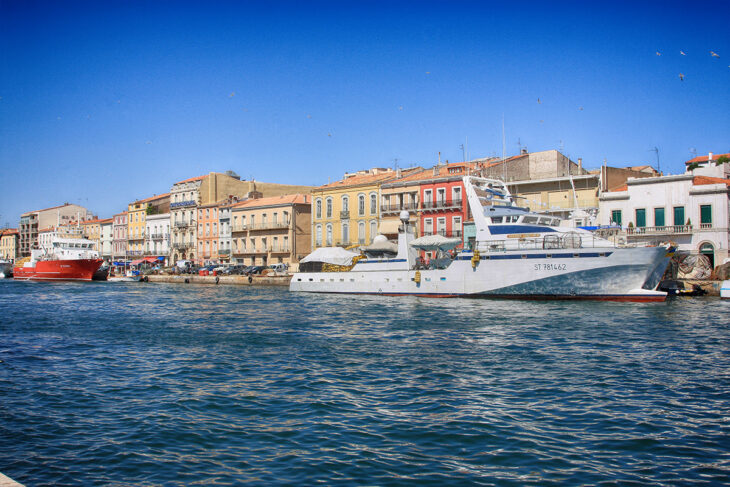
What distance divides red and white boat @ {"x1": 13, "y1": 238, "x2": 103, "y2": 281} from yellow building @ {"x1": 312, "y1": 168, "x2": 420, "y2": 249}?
27000 mm

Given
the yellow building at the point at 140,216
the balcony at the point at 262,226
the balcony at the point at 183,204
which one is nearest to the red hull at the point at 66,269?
the balcony at the point at 183,204

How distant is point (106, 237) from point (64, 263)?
31.3 metres

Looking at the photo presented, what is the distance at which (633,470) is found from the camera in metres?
7.79

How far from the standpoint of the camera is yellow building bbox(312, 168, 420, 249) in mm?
58250

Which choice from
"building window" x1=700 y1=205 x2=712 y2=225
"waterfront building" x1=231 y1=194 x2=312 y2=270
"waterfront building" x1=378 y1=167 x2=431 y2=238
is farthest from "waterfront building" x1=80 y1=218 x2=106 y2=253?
"building window" x1=700 y1=205 x2=712 y2=225

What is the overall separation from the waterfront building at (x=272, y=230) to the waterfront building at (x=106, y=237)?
34.6 metres

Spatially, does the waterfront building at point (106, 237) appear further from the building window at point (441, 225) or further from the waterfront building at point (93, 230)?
the building window at point (441, 225)

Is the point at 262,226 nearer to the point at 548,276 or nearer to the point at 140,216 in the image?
the point at 140,216

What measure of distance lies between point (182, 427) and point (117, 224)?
94.6m

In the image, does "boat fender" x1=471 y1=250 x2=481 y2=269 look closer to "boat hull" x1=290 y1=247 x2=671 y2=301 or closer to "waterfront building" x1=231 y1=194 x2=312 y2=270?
"boat hull" x1=290 y1=247 x2=671 y2=301

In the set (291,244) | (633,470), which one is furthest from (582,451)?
(291,244)

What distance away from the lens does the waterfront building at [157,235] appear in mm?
85688

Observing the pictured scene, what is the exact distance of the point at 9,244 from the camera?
12431 centimetres

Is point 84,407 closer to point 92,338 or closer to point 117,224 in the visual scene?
point 92,338
